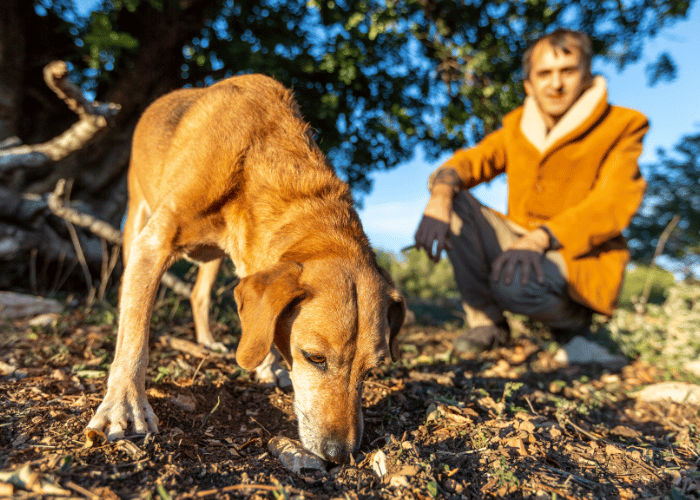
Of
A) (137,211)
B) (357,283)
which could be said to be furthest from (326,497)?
(137,211)

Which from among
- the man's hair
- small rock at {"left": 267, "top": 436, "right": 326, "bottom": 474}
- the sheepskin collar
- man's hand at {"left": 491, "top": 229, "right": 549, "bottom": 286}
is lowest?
small rock at {"left": 267, "top": 436, "right": 326, "bottom": 474}

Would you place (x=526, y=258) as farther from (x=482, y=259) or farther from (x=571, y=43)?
(x=571, y=43)

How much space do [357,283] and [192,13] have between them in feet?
14.8

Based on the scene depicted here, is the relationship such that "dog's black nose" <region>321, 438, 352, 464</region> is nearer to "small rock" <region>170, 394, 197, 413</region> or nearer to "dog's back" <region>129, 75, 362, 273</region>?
"small rock" <region>170, 394, 197, 413</region>

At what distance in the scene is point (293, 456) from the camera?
192 centimetres

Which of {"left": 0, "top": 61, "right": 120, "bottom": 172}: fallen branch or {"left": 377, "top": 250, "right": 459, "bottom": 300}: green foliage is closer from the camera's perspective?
{"left": 0, "top": 61, "right": 120, "bottom": 172}: fallen branch

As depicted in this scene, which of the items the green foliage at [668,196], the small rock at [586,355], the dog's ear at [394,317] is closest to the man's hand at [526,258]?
the small rock at [586,355]

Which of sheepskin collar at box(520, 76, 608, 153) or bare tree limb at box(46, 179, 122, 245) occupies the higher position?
sheepskin collar at box(520, 76, 608, 153)

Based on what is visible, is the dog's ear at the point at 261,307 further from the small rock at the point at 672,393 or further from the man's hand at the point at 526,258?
the small rock at the point at 672,393

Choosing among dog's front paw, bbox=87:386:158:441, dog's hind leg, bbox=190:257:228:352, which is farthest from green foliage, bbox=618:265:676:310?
dog's front paw, bbox=87:386:158:441

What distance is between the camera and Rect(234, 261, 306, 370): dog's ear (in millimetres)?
1943

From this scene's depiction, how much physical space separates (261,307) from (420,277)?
21.7 feet

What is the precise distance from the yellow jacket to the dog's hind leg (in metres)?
2.57

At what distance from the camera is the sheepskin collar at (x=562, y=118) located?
4.10 m
